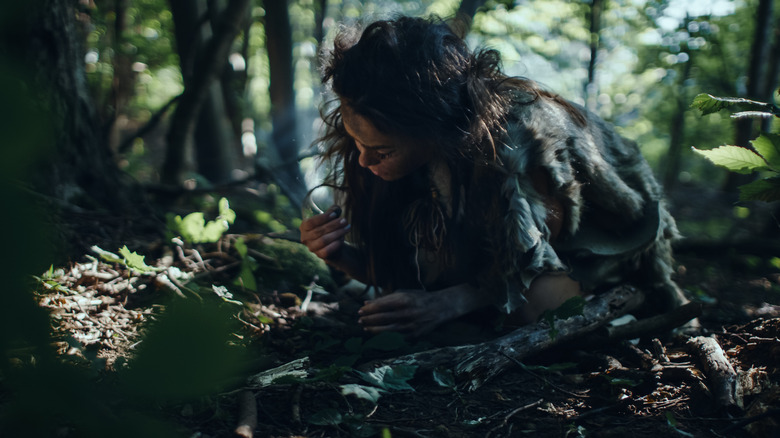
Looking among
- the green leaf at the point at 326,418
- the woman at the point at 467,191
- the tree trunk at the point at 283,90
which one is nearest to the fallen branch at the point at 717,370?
the woman at the point at 467,191

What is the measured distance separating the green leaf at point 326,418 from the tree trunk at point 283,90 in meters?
3.26

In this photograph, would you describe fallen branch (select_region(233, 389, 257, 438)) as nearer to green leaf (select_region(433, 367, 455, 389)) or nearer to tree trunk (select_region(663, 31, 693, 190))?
green leaf (select_region(433, 367, 455, 389))

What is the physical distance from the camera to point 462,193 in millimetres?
2238

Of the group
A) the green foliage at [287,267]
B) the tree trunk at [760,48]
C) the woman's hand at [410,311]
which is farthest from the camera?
the tree trunk at [760,48]

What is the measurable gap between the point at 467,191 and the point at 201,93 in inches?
91.4

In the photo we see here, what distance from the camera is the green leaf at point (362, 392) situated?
1605 mm

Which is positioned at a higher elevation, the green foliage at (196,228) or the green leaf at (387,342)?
the green foliage at (196,228)

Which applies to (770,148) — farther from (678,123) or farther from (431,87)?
(678,123)

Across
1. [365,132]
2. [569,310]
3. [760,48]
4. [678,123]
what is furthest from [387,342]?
[678,123]

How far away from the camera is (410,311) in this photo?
2.21 meters

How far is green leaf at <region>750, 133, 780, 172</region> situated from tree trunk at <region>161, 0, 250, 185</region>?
3.07 metres

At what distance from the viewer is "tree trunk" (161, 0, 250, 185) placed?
354 cm

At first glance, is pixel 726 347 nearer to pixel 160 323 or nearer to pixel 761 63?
pixel 160 323

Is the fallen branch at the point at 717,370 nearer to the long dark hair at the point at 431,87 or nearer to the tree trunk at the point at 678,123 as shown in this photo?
the long dark hair at the point at 431,87
